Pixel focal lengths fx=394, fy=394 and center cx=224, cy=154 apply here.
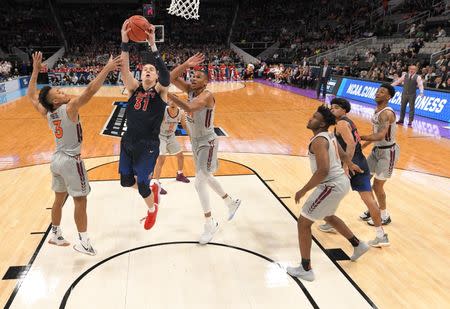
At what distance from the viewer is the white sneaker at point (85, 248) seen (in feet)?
13.6

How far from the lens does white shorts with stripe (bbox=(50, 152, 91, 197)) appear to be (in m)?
3.89

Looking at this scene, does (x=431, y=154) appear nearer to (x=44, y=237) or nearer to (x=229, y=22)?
(x=44, y=237)

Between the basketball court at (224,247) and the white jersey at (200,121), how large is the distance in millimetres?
1211

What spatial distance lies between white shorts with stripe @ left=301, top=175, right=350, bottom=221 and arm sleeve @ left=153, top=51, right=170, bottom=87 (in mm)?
1771

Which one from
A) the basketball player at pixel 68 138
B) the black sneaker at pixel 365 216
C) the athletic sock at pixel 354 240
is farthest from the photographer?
the black sneaker at pixel 365 216

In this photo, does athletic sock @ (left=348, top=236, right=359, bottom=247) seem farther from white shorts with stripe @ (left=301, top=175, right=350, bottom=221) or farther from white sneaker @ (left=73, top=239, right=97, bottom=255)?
white sneaker @ (left=73, top=239, right=97, bottom=255)

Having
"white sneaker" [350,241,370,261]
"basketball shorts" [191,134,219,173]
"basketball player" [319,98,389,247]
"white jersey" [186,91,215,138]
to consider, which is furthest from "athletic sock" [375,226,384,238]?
"white jersey" [186,91,215,138]

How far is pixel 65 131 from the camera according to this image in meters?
3.82

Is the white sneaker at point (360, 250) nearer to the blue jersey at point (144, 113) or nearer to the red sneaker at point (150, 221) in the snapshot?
the red sneaker at point (150, 221)

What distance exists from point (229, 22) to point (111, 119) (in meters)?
28.1

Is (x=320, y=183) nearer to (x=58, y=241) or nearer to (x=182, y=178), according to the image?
(x=58, y=241)

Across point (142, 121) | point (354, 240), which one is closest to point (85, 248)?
point (142, 121)

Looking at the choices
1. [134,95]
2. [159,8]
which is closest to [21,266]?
[134,95]

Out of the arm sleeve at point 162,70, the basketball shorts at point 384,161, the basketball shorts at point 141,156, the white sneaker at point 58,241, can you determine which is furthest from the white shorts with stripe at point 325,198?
the white sneaker at point 58,241
